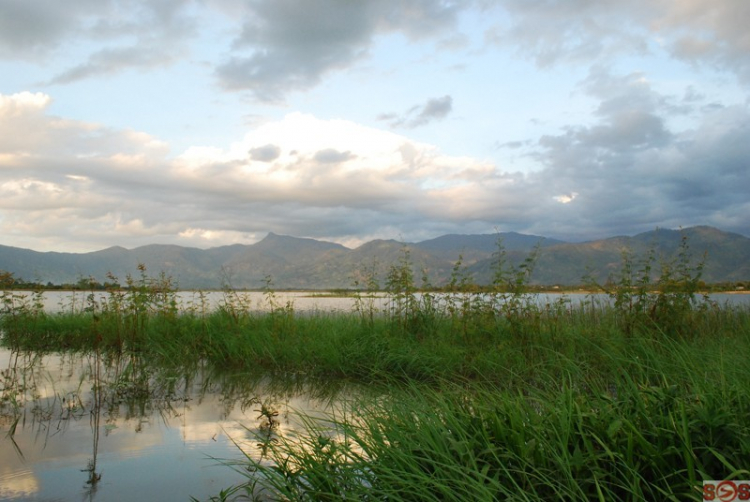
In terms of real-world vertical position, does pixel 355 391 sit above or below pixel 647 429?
below

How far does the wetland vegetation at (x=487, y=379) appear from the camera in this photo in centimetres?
305

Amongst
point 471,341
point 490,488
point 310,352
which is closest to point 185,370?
point 310,352

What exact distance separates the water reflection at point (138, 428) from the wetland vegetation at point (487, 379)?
1.07 feet

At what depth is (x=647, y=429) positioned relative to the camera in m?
3.30

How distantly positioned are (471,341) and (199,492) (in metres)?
6.06

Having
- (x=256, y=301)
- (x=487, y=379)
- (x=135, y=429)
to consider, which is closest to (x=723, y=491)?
(x=487, y=379)

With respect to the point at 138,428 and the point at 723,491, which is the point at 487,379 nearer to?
the point at 723,491

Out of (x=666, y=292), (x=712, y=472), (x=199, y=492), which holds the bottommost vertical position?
(x=199, y=492)

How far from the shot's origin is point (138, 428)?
595 centimetres

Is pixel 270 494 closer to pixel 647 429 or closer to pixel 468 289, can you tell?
pixel 647 429

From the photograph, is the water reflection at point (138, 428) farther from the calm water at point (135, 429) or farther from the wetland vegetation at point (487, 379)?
the wetland vegetation at point (487, 379)

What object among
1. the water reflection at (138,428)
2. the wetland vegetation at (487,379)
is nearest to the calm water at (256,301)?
the wetland vegetation at (487,379)

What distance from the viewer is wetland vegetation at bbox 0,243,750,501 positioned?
3.05 m

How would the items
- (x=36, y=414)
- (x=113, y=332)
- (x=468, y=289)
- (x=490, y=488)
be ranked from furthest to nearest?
(x=113, y=332) < (x=468, y=289) < (x=36, y=414) < (x=490, y=488)
